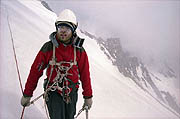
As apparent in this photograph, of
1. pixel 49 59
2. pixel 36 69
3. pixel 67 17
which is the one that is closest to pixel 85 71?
pixel 49 59

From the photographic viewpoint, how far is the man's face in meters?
3.05

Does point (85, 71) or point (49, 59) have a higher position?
point (49, 59)

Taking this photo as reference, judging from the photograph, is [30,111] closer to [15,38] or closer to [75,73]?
[75,73]

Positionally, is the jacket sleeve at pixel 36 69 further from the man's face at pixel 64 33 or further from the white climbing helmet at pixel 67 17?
the white climbing helmet at pixel 67 17

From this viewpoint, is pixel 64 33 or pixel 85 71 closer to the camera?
pixel 64 33

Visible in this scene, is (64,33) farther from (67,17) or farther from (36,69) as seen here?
(36,69)

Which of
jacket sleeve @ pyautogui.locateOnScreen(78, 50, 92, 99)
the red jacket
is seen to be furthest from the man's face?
jacket sleeve @ pyautogui.locateOnScreen(78, 50, 92, 99)

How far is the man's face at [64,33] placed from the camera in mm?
3049

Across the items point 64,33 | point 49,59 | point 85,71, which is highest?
point 64,33

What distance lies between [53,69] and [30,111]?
5.74 feet

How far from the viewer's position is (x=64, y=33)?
305 centimetres

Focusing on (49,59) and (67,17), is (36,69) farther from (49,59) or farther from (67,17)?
(67,17)

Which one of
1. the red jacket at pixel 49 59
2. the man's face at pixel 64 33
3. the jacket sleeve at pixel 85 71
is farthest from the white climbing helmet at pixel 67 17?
the jacket sleeve at pixel 85 71

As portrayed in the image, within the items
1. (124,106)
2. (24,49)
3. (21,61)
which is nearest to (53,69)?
(21,61)
